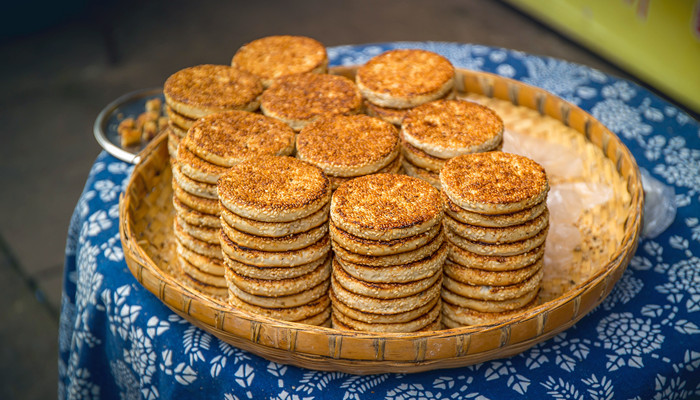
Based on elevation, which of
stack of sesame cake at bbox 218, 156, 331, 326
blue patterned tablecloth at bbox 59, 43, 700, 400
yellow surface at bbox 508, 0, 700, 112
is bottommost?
yellow surface at bbox 508, 0, 700, 112

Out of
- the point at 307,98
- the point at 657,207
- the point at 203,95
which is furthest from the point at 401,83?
the point at 657,207

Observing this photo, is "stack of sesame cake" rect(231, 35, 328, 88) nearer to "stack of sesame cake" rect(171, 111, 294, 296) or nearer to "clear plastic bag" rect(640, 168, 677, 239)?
"stack of sesame cake" rect(171, 111, 294, 296)

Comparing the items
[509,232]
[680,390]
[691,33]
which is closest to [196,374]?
[509,232]

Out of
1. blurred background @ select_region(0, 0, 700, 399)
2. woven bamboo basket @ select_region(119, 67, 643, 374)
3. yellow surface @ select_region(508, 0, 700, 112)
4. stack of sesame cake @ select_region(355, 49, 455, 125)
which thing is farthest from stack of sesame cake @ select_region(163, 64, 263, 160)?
yellow surface @ select_region(508, 0, 700, 112)

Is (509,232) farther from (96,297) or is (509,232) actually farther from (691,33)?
(691,33)

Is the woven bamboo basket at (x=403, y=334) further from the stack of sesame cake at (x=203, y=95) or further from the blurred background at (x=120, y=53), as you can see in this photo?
the blurred background at (x=120, y=53)

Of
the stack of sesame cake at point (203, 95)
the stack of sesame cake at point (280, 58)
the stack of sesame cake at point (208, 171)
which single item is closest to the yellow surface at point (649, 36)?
the stack of sesame cake at point (280, 58)

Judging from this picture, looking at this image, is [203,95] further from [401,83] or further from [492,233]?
[492,233]
